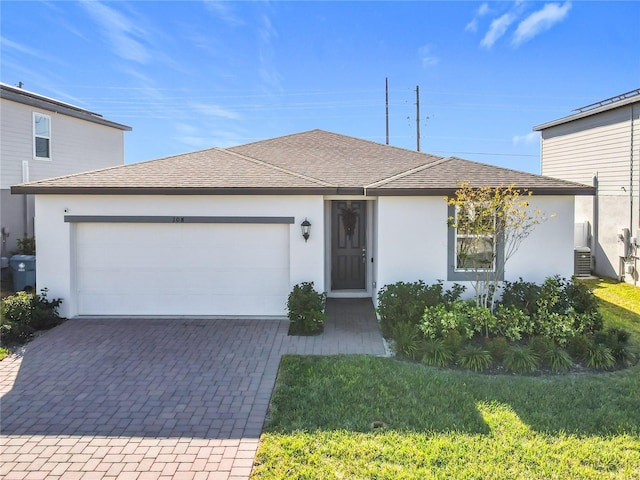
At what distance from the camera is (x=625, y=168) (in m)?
14.9

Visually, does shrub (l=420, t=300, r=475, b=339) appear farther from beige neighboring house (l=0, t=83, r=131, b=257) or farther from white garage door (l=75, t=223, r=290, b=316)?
beige neighboring house (l=0, t=83, r=131, b=257)

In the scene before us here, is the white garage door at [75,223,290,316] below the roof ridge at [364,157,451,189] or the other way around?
below

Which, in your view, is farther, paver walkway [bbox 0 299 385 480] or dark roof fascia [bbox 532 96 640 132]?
dark roof fascia [bbox 532 96 640 132]

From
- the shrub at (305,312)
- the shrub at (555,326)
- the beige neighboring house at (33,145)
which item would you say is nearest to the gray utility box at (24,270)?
the beige neighboring house at (33,145)

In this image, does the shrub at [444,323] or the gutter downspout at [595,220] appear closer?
the shrub at [444,323]

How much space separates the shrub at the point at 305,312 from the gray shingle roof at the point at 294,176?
2.20m

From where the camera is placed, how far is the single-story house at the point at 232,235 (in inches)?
382

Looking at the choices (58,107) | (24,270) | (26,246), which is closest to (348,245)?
(24,270)

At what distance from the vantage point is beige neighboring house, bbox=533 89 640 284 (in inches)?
571

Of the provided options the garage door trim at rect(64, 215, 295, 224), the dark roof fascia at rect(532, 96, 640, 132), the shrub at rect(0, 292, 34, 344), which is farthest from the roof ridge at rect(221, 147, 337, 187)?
the dark roof fascia at rect(532, 96, 640, 132)

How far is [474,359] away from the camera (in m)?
7.18

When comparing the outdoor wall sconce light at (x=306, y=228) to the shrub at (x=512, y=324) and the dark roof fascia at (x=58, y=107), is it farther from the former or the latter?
the dark roof fascia at (x=58, y=107)

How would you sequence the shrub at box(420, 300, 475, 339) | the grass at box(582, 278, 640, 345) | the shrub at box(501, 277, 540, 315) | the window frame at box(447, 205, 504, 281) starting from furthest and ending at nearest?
the grass at box(582, 278, 640, 345) → the window frame at box(447, 205, 504, 281) → the shrub at box(501, 277, 540, 315) → the shrub at box(420, 300, 475, 339)

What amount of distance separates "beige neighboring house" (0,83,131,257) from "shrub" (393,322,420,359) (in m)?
12.5
